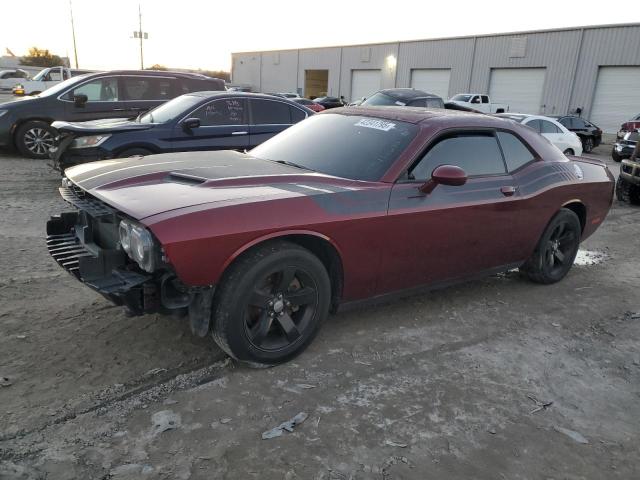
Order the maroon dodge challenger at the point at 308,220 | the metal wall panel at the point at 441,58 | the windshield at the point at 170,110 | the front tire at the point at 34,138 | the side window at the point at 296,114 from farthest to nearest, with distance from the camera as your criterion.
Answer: the metal wall panel at the point at 441,58 → the front tire at the point at 34,138 → the side window at the point at 296,114 → the windshield at the point at 170,110 → the maroon dodge challenger at the point at 308,220

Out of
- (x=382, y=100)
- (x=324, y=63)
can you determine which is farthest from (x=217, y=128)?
(x=324, y=63)

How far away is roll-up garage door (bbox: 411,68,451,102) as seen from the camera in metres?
37.2

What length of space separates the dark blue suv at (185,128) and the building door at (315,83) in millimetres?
43946

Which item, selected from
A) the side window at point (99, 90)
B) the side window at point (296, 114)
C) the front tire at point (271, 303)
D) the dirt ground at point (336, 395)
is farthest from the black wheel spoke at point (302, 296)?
the side window at point (99, 90)

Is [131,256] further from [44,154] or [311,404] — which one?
[44,154]

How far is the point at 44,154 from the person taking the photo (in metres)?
10.3

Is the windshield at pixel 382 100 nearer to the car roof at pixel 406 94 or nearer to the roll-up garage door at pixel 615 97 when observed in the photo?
the car roof at pixel 406 94

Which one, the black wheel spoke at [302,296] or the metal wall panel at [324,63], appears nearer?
the black wheel spoke at [302,296]

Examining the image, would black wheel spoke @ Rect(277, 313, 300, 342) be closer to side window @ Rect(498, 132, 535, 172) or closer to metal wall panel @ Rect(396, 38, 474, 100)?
side window @ Rect(498, 132, 535, 172)

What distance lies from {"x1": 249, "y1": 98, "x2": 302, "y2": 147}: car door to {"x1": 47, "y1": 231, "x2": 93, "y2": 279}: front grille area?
480 cm

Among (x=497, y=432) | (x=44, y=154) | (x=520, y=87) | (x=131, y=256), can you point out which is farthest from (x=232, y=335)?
(x=520, y=87)

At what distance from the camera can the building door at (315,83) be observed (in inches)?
2010

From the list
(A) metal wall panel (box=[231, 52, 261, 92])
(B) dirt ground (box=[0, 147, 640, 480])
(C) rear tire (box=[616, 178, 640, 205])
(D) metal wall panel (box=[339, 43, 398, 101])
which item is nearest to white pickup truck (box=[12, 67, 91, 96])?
(B) dirt ground (box=[0, 147, 640, 480])

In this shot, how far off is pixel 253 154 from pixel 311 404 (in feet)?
7.46
